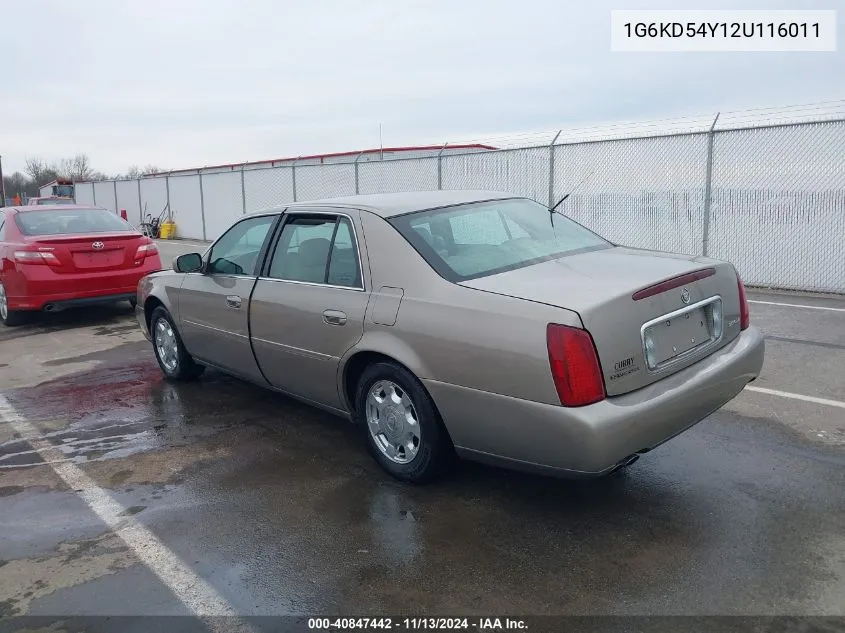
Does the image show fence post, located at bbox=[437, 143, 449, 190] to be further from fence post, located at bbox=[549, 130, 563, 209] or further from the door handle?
the door handle

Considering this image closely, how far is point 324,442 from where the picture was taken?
15.6 ft

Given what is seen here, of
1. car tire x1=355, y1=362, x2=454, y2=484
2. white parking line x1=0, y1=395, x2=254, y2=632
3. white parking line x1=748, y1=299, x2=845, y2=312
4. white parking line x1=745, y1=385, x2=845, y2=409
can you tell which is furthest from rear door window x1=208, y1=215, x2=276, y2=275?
white parking line x1=748, y1=299, x2=845, y2=312

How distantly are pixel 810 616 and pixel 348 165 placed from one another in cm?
1694

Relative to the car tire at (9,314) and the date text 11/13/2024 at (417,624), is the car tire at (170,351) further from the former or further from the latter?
the car tire at (9,314)

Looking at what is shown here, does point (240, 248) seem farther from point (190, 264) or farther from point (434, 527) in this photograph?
point (434, 527)

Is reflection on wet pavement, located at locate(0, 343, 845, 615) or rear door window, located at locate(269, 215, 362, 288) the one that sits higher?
rear door window, located at locate(269, 215, 362, 288)

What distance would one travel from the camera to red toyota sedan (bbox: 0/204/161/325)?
8.75 meters

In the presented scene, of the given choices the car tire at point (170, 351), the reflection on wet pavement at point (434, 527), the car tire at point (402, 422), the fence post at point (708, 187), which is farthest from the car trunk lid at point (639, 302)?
the fence post at point (708, 187)

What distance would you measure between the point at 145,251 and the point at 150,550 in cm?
673

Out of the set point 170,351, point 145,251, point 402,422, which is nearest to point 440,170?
point 145,251

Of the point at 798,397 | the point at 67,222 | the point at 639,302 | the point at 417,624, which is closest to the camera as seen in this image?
the point at 417,624

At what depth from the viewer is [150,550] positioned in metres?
3.39

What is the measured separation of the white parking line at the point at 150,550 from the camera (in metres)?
2.89

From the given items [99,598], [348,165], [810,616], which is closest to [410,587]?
[99,598]
